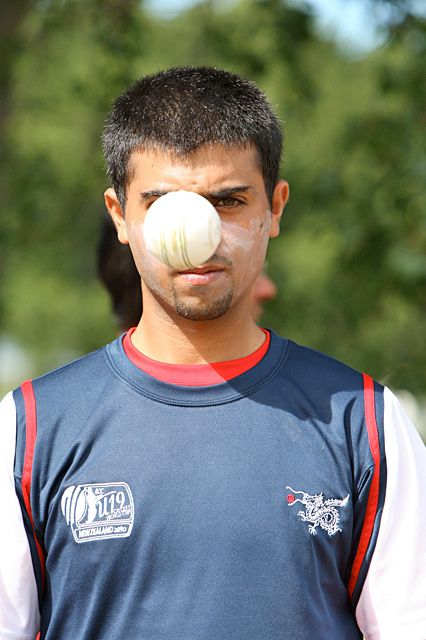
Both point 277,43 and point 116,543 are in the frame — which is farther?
point 277,43

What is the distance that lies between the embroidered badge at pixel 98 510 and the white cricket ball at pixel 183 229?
0.54m

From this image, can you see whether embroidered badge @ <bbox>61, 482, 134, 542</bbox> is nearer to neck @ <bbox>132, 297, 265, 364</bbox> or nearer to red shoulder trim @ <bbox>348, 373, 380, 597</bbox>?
neck @ <bbox>132, 297, 265, 364</bbox>

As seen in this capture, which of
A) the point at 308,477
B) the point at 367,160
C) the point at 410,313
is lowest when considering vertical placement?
the point at 308,477

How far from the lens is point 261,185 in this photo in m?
2.68

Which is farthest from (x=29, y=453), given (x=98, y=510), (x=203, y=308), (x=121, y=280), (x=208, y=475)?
(x=121, y=280)

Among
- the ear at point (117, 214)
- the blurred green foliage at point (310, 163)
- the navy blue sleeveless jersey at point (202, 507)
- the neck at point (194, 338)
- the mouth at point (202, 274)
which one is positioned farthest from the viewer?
the blurred green foliage at point (310, 163)

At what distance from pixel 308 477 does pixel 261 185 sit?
72 centimetres

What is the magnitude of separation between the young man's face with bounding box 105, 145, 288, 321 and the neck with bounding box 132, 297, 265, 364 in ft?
0.10

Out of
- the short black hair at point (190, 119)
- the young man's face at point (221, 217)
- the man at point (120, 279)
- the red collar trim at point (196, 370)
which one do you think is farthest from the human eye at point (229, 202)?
the man at point (120, 279)

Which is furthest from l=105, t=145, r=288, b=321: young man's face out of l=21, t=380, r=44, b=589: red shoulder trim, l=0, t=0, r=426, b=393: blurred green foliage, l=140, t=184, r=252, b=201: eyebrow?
l=0, t=0, r=426, b=393: blurred green foliage

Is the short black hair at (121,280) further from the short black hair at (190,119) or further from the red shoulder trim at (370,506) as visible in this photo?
the red shoulder trim at (370,506)

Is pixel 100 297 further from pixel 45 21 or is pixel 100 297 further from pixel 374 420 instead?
pixel 374 420

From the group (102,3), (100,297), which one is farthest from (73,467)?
(100,297)

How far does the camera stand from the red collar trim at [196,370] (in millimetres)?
2621
